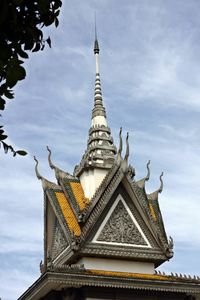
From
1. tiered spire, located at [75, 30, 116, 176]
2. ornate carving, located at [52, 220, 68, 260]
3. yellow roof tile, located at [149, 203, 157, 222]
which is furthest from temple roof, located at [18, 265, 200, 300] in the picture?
tiered spire, located at [75, 30, 116, 176]

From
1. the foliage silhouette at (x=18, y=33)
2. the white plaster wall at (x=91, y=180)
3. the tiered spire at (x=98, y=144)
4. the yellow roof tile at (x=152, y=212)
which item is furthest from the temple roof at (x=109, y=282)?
the foliage silhouette at (x=18, y=33)

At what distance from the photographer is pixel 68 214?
17344 mm

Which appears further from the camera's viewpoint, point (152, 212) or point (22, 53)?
point (152, 212)

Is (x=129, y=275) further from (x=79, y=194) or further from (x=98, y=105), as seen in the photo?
(x=98, y=105)

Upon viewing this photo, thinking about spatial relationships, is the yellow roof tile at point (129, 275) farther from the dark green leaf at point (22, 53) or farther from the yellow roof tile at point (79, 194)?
the dark green leaf at point (22, 53)

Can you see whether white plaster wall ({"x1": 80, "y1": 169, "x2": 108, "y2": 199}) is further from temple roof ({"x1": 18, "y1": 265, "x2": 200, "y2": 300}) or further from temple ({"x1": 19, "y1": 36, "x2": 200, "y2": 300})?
temple roof ({"x1": 18, "y1": 265, "x2": 200, "y2": 300})

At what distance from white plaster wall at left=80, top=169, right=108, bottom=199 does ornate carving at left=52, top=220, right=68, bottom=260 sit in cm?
139

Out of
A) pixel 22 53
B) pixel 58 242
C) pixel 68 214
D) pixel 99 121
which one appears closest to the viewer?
pixel 22 53

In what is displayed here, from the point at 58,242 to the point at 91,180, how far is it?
217cm

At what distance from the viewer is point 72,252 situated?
52.7ft

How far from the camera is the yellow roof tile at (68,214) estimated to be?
16.6 m

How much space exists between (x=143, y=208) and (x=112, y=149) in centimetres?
245

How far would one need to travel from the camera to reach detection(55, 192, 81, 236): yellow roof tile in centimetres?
1662

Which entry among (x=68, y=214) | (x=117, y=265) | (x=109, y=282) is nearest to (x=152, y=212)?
(x=117, y=265)
